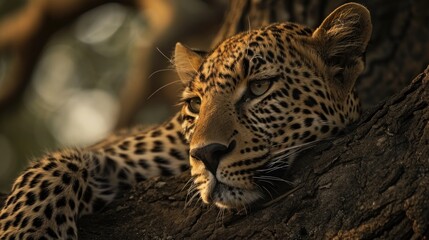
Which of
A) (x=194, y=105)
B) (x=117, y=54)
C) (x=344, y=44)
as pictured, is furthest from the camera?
(x=117, y=54)

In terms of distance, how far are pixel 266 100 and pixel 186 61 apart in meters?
1.22

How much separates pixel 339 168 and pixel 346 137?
25 cm

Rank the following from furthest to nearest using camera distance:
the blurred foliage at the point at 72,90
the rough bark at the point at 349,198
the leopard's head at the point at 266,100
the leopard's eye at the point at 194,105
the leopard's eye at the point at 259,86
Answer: the blurred foliage at the point at 72,90 → the leopard's eye at the point at 194,105 → the leopard's eye at the point at 259,86 → the leopard's head at the point at 266,100 → the rough bark at the point at 349,198

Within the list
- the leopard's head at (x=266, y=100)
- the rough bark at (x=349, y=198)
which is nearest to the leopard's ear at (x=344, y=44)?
the leopard's head at (x=266, y=100)

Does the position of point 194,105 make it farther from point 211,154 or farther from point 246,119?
point 211,154

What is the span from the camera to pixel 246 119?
5438mm

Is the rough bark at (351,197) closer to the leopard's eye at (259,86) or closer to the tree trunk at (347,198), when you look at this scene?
the tree trunk at (347,198)

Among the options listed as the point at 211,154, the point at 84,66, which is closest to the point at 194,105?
the point at 211,154

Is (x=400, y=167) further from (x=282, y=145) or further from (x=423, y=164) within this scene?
(x=282, y=145)

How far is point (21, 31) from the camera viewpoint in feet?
38.9

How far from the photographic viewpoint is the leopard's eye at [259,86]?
5.59 metres

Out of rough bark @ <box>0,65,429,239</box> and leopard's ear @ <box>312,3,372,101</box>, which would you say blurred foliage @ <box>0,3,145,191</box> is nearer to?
leopard's ear @ <box>312,3,372,101</box>

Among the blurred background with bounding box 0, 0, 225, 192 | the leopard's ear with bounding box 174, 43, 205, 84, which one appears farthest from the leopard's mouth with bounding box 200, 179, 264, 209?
the blurred background with bounding box 0, 0, 225, 192

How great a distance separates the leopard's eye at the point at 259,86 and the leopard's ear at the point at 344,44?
1.39 ft
